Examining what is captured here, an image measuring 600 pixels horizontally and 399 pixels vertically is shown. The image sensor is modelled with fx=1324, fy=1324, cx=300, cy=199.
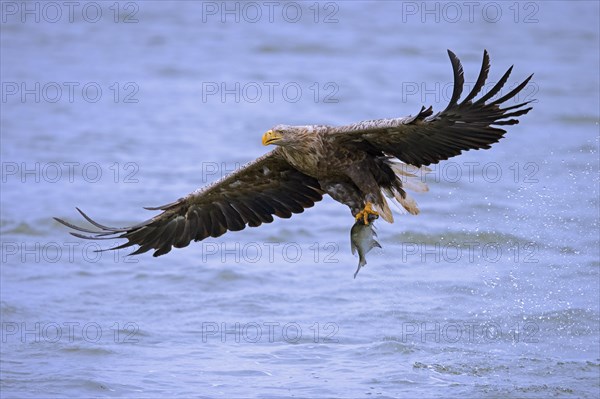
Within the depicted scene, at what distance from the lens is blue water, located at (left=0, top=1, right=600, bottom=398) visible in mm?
9461

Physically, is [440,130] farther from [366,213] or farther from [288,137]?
[288,137]

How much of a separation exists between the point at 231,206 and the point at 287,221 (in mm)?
3902

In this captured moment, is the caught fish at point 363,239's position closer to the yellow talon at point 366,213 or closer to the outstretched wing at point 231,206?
the yellow talon at point 366,213

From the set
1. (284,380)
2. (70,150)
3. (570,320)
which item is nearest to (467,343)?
(570,320)

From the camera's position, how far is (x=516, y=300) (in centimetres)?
1056

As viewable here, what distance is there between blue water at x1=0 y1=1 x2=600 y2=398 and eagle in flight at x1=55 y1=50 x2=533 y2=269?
112 centimetres

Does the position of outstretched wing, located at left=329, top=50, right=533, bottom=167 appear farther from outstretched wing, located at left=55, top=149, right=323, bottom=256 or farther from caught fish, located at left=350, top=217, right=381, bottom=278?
outstretched wing, located at left=55, top=149, right=323, bottom=256

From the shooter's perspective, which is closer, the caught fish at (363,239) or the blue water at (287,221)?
the caught fish at (363,239)

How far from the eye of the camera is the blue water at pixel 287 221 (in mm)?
9461

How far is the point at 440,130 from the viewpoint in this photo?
7.71m

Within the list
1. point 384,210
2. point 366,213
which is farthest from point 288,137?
point 384,210

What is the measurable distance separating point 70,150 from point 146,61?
148 inches

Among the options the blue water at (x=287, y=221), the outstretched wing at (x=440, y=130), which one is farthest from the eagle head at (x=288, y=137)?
the blue water at (x=287, y=221)

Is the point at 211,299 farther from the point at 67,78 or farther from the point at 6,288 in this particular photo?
the point at 67,78
